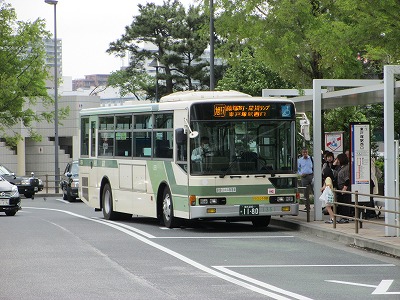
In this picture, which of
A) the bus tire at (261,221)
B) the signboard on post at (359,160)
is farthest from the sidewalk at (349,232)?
the signboard on post at (359,160)

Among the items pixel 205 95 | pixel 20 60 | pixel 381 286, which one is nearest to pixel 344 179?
pixel 205 95

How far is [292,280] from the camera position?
527 inches

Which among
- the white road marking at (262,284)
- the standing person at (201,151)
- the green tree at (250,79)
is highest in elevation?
the green tree at (250,79)

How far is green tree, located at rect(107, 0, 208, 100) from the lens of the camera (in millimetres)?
75500

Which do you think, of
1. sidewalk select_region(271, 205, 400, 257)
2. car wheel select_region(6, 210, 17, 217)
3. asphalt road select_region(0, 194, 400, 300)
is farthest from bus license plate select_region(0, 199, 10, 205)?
sidewalk select_region(271, 205, 400, 257)

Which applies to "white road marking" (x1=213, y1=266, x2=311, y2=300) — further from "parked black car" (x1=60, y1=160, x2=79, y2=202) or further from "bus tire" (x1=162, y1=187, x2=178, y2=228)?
"parked black car" (x1=60, y1=160, x2=79, y2=202)

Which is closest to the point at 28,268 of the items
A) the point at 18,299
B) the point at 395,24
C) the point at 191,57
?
the point at 18,299

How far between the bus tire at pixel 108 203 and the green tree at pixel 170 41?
47.3 metres

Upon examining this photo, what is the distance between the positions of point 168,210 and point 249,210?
2.13 metres

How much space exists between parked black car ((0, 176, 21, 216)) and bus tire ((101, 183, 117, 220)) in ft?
14.8

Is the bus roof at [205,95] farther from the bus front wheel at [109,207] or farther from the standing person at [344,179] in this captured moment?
the bus front wheel at [109,207]

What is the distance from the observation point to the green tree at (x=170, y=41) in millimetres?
75500

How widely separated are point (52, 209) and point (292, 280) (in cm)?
2412

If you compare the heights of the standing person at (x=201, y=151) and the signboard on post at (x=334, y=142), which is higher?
the signboard on post at (x=334, y=142)
